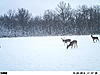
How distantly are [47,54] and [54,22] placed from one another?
0.57 m

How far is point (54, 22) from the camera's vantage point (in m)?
3.73

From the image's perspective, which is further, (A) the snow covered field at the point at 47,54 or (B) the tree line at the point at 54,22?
(B) the tree line at the point at 54,22

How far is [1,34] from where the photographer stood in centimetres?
375

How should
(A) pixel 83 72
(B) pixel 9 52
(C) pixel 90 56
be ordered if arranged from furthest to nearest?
1. (B) pixel 9 52
2. (C) pixel 90 56
3. (A) pixel 83 72

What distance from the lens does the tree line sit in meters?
3.65

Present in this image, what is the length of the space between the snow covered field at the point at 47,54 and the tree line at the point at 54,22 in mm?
132

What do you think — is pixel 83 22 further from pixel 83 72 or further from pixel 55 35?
pixel 83 72

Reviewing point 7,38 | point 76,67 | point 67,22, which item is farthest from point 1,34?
point 76,67

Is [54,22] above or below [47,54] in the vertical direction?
above

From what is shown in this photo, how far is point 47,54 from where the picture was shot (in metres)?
3.65

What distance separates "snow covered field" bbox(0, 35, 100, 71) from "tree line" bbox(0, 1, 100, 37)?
0.13m

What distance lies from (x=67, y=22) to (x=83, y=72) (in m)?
0.92

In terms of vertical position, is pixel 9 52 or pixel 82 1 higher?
pixel 82 1

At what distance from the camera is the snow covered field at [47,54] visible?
134 inches
